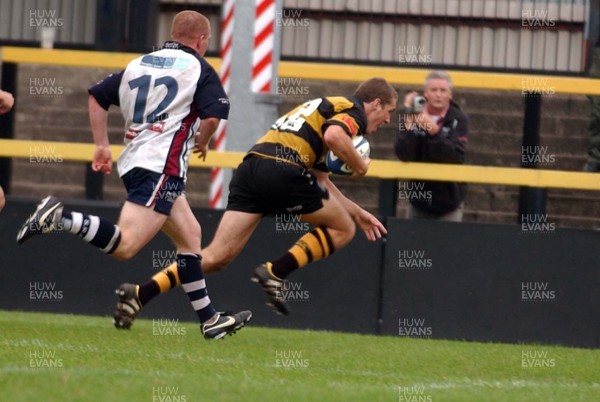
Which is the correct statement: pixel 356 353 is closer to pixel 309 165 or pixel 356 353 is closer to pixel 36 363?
pixel 309 165

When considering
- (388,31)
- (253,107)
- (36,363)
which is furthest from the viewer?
(388,31)

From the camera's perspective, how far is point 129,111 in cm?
966

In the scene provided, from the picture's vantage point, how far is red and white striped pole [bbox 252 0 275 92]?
12242 millimetres

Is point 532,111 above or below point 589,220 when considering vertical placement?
above

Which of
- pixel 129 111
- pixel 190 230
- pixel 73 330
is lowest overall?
pixel 73 330

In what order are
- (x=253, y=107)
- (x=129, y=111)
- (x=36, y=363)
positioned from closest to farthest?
(x=36, y=363) < (x=129, y=111) < (x=253, y=107)

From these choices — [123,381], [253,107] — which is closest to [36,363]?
[123,381]

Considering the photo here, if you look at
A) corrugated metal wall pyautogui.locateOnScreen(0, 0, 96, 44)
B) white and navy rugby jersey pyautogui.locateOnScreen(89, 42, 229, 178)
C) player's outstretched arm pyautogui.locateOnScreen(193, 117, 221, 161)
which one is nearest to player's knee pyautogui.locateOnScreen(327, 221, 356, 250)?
player's outstretched arm pyautogui.locateOnScreen(193, 117, 221, 161)

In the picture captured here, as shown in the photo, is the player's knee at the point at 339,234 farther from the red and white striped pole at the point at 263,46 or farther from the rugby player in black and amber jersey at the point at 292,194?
the red and white striped pole at the point at 263,46

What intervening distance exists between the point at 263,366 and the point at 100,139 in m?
1.90

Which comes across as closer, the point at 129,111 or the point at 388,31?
the point at 129,111

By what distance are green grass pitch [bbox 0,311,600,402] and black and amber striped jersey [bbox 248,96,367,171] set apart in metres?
1.25

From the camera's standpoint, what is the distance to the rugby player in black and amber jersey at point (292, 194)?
1029 cm

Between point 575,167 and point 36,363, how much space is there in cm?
645
